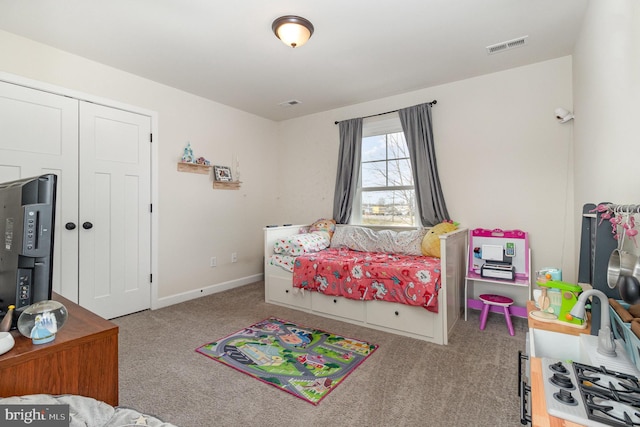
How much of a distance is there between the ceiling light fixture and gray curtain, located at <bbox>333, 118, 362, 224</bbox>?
5.64 feet

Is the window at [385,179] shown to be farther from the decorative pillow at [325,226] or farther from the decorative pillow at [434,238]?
the decorative pillow at [434,238]

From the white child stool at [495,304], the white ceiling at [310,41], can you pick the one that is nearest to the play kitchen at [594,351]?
the white child stool at [495,304]

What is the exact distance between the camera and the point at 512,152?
296 centimetres

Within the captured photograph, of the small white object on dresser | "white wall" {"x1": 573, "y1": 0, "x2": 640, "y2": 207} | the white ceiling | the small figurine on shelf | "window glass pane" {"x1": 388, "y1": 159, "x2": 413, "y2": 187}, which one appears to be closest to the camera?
the small white object on dresser

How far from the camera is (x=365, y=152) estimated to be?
391 cm

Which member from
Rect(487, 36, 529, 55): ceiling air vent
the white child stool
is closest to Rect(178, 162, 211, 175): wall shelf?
Rect(487, 36, 529, 55): ceiling air vent

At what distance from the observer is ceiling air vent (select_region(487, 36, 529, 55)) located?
2451 millimetres

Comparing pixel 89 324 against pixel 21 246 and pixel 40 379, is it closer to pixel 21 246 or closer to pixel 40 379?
pixel 40 379

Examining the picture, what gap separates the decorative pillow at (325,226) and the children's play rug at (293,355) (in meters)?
1.41

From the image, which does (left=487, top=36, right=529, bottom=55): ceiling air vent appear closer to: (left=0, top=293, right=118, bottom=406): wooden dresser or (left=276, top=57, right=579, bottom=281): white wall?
(left=276, top=57, right=579, bottom=281): white wall

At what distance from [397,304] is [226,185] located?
102 inches

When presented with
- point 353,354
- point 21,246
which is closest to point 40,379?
point 21,246

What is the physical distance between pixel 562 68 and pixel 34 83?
4485mm

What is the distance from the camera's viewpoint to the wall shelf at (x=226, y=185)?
→ 3800 mm
